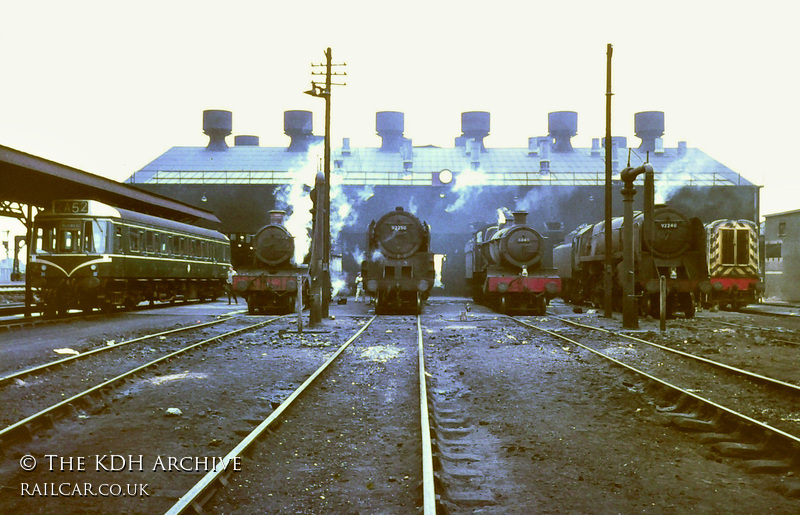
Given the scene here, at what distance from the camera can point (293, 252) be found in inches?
870

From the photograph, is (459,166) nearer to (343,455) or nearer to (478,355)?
(478,355)

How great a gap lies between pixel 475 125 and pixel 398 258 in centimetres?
3635

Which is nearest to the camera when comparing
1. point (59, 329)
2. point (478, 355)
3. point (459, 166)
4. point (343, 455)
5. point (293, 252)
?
point (343, 455)

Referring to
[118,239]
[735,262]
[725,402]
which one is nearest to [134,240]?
[118,239]

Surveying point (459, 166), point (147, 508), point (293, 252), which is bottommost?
point (147, 508)

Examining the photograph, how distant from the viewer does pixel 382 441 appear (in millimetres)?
5914

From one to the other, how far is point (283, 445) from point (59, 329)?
474 inches

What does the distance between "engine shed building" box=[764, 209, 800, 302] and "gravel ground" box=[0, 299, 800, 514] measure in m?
22.7

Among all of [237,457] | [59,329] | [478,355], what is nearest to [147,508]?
[237,457]

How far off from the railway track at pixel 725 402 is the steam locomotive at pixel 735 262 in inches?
515

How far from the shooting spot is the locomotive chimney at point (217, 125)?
54719 mm

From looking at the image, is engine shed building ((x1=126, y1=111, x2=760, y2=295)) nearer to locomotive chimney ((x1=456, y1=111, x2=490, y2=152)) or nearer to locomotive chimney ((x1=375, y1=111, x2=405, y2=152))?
locomotive chimney ((x1=375, y1=111, x2=405, y2=152))

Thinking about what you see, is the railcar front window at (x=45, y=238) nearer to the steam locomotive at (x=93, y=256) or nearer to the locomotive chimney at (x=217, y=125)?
the steam locomotive at (x=93, y=256)

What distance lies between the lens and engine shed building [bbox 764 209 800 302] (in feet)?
101
